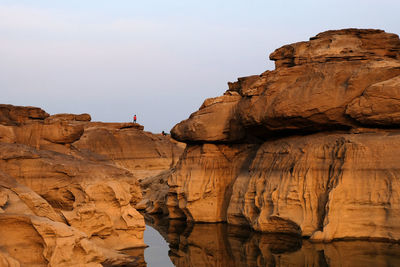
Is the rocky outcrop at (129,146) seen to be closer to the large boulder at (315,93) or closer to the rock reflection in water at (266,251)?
the large boulder at (315,93)

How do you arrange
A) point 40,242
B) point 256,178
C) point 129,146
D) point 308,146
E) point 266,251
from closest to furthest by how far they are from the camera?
point 40,242
point 266,251
point 308,146
point 256,178
point 129,146

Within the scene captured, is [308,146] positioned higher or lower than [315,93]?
lower

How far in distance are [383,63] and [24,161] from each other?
11764 millimetres

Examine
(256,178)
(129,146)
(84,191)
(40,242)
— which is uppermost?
(129,146)

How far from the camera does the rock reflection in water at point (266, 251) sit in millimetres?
14250

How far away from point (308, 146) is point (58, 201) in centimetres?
852

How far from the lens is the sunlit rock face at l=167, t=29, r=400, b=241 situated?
54.0 feet

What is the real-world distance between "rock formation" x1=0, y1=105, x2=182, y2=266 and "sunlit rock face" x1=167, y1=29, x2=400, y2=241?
189 inches

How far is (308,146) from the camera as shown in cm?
1839

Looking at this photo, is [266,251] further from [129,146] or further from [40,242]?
[129,146]

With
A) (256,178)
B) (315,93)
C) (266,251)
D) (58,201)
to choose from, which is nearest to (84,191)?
(58,201)

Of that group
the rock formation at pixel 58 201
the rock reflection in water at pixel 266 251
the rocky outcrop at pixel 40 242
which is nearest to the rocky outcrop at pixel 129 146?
the rock formation at pixel 58 201

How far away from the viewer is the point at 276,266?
552 inches

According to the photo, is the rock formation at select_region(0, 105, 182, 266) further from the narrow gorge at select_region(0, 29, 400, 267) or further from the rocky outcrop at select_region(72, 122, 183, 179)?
the rocky outcrop at select_region(72, 122, 183, 179)
